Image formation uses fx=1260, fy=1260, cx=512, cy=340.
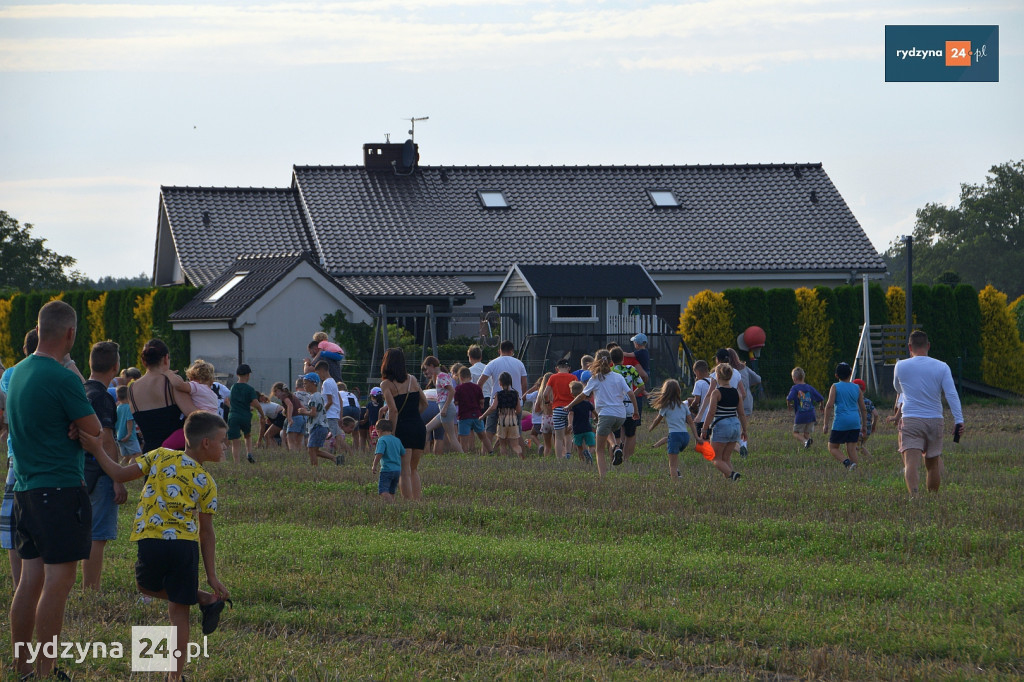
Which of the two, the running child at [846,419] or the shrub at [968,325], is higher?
the shrub at [968,325]

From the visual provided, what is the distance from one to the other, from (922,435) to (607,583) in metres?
5.79

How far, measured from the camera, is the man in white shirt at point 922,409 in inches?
525

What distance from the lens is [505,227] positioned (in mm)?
43062

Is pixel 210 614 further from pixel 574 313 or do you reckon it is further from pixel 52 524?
pixel 574 313

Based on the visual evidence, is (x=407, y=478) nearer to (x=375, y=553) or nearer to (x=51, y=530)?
(x=375, y=553)

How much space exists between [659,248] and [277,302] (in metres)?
14.3

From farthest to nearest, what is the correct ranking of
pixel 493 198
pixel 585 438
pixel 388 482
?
pixel 493 198
pixel 585 438
pixel 388 482

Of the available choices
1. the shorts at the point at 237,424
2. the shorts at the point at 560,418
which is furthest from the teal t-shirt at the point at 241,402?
the shorts at the point at 560,418

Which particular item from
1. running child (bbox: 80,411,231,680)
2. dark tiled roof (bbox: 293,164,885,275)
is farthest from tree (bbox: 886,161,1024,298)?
running child (bbox: 80,411,231,680)

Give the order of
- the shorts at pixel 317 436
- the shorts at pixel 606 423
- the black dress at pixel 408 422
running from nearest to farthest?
the black dress at pixel 408 422, the shorts at pixel 606 423, the shorts at pixel 317 436

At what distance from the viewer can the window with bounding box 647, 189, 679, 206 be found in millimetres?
45438

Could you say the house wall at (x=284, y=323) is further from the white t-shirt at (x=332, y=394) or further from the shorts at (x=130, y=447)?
the shorts at (x=130, y=447)

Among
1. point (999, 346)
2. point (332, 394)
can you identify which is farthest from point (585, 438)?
point (999, 346)

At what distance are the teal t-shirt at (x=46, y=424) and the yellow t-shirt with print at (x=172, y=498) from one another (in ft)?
1.35
